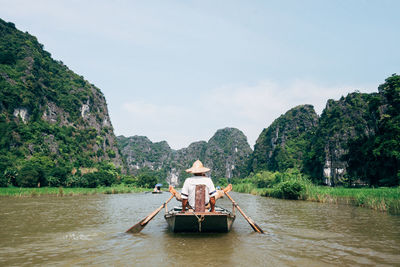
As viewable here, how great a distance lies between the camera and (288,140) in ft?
A: 222

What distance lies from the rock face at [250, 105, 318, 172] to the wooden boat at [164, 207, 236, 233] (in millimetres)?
55922

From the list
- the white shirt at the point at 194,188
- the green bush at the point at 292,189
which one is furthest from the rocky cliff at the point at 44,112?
the white shirt at the point at 194,188

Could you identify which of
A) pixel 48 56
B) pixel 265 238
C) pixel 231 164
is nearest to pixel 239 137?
pixel 231 164

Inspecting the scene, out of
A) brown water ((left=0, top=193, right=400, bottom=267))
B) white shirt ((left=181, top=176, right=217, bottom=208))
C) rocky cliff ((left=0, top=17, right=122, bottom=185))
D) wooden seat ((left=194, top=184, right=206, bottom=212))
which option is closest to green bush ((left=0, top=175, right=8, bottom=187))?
rocky cliff ((left=0, top=17, right=122, bottom=185))

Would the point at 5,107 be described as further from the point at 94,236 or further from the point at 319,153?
the point at 319,153

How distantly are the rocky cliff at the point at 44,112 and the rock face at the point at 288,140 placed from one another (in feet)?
153

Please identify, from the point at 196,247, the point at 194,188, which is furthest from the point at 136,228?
the point at 196,247

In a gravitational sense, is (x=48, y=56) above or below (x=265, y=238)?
above

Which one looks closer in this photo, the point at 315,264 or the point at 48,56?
the point at 315,264

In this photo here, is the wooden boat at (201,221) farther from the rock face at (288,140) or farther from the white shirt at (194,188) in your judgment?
the rock face at (288,140)

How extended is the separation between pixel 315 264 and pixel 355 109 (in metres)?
45.4

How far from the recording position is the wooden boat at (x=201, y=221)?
4879 mm

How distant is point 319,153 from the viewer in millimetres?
42812

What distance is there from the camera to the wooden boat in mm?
4879
